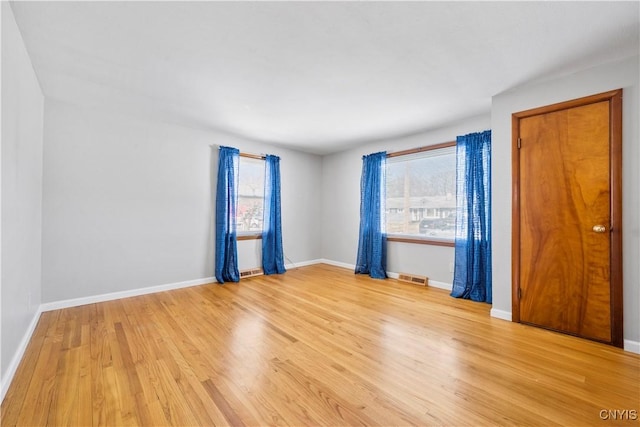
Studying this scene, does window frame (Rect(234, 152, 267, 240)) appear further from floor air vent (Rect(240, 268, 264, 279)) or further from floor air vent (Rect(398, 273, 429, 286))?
floor air vent (Rect(398, 273, 429, 286))

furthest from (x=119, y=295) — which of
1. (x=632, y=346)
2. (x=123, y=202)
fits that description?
(x=632, y=346)

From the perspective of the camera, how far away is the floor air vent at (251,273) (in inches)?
174

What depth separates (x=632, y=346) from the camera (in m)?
2.07

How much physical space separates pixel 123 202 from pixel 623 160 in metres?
5.06

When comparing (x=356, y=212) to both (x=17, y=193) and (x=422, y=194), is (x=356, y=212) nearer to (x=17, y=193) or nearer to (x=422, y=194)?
(x=422, y=194)

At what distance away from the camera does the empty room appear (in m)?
1.61

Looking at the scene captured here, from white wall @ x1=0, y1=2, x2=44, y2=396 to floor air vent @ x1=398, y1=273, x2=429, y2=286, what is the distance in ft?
13.6

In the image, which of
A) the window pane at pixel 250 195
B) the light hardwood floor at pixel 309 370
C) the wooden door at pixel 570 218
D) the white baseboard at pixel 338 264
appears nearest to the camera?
the light hardwood floor at pixel 309 370

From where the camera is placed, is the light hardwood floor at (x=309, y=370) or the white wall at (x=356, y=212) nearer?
the light hardwood floor at (x=309, y=370)

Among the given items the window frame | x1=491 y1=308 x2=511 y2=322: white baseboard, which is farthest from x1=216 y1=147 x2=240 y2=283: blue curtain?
x1=491 y1=308 x2=511 y2=322: white baseboard

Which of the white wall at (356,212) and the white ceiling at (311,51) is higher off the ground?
the white ceiling at (311,51)

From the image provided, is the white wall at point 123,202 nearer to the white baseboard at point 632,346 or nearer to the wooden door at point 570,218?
the wooden door at point 570,218

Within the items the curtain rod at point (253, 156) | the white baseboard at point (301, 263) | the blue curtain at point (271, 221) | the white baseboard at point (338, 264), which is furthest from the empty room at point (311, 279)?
the white baseboard at point (301, 263)

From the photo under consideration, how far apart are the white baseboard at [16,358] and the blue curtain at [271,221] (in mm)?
2777
